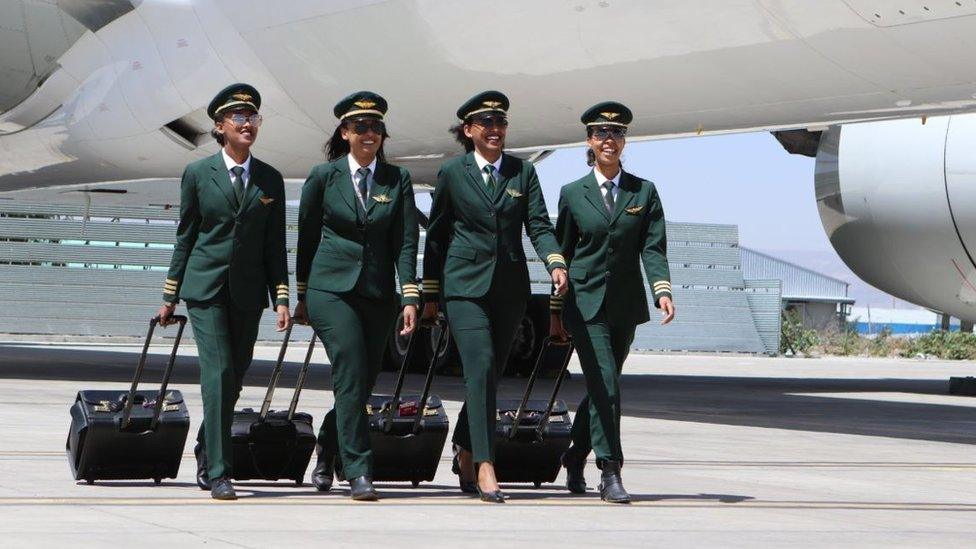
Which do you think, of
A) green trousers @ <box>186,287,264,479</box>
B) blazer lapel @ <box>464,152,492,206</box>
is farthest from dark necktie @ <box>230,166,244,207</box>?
blazer lapel @ <box>464,152,492,206</box>

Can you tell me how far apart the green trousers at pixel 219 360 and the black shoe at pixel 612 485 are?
1.44m

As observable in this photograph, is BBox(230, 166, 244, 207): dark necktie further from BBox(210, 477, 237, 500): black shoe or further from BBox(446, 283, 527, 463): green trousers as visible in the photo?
BBox(210, 477, 237, 500): black shoe

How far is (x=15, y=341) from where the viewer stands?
25.8m

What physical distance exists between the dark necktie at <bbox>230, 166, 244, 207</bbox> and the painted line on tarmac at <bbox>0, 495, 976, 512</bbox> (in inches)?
45.9

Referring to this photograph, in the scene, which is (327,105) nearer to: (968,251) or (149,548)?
(968,251)

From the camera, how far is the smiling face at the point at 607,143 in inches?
242

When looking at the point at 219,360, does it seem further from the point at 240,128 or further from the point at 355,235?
the point at 240,128

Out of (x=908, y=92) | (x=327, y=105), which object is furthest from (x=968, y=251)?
(x=327, y=105)

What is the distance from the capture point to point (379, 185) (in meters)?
5.95

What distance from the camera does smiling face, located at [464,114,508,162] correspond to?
6.00 meters

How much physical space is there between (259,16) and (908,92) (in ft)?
16.6

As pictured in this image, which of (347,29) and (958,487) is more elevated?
(347,29)

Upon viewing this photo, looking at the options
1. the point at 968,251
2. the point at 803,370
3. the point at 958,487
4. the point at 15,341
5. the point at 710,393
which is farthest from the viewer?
the point at 15,341

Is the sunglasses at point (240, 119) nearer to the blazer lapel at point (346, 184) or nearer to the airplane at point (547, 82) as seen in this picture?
the blazer lapel at point (346, 184)
